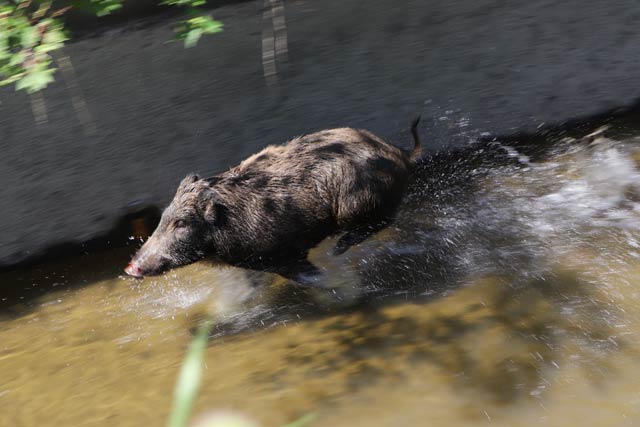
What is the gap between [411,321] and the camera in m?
4.42

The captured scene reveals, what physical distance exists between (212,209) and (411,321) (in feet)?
5.76

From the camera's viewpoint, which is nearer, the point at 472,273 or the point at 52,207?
the point at 472,273

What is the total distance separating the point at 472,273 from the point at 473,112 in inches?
95.6

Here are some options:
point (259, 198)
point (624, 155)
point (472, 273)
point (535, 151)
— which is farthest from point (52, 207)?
point (624, 155)

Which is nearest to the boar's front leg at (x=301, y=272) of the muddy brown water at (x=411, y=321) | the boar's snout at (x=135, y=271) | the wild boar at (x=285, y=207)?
the wild boar at (x=285, y=207)

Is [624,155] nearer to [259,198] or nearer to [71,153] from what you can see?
[259,198]

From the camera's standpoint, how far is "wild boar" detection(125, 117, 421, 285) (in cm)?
507

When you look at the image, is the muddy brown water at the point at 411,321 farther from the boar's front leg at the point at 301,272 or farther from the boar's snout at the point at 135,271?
the boar's snout at the point at 135,271

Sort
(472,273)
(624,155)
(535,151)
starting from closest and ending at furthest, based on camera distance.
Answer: (472,273), (624,155), (535,151)

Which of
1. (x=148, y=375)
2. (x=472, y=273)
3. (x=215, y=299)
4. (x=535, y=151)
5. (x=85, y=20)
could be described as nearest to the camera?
(x=148, y=375)

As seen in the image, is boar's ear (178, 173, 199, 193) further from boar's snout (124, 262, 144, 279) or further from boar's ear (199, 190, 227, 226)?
boar's snout (124, 262, 144, 279)

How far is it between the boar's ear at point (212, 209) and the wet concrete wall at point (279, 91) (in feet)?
4.01

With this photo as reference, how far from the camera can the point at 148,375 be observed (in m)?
Answer: 4.37

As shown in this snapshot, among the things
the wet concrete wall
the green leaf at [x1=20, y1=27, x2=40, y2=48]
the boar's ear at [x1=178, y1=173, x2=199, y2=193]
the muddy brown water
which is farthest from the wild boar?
the green leaf at [x1=20, y1=27, x2=40, y2=48]
